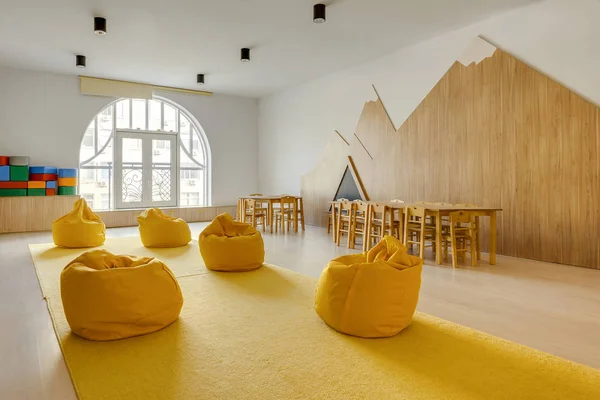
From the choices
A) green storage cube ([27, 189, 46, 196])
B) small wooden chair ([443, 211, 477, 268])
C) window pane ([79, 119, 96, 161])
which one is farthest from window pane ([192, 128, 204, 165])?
small wooden chair ([443, 211, 477, 268])

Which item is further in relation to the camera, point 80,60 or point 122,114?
point 122,114

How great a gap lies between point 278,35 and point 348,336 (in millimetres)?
4998

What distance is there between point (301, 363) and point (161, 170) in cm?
857

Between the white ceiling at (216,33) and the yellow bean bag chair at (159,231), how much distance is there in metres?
2.70

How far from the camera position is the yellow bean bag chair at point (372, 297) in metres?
2.43

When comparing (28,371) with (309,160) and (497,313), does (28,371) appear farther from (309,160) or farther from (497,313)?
(309,160)

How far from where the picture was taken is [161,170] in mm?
9836

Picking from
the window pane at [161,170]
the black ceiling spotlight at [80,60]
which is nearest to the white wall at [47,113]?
the window pane at [161,170]

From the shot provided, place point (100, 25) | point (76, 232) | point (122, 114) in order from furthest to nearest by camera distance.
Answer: point (122, 114) < point (76, 232) < point (100, 25)

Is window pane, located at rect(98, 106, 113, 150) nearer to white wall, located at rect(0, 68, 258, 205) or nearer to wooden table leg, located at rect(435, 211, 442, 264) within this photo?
white wall, located at rect(0, 68, 258, 205)

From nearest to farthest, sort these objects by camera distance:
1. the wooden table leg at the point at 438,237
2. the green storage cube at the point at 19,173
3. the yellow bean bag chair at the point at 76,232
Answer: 1. the wooden table leg at the point at 438,237
2. the yellow bean bag chair at the point at 76,232
3. the green storage cube at the point at 19,173

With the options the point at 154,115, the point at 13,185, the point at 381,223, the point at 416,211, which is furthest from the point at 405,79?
the point at 13,185

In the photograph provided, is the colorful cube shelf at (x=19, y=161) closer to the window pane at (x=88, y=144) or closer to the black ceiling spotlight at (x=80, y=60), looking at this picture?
the window pane at (x=88, y=144)

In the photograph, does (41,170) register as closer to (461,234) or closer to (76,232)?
(76,232)
